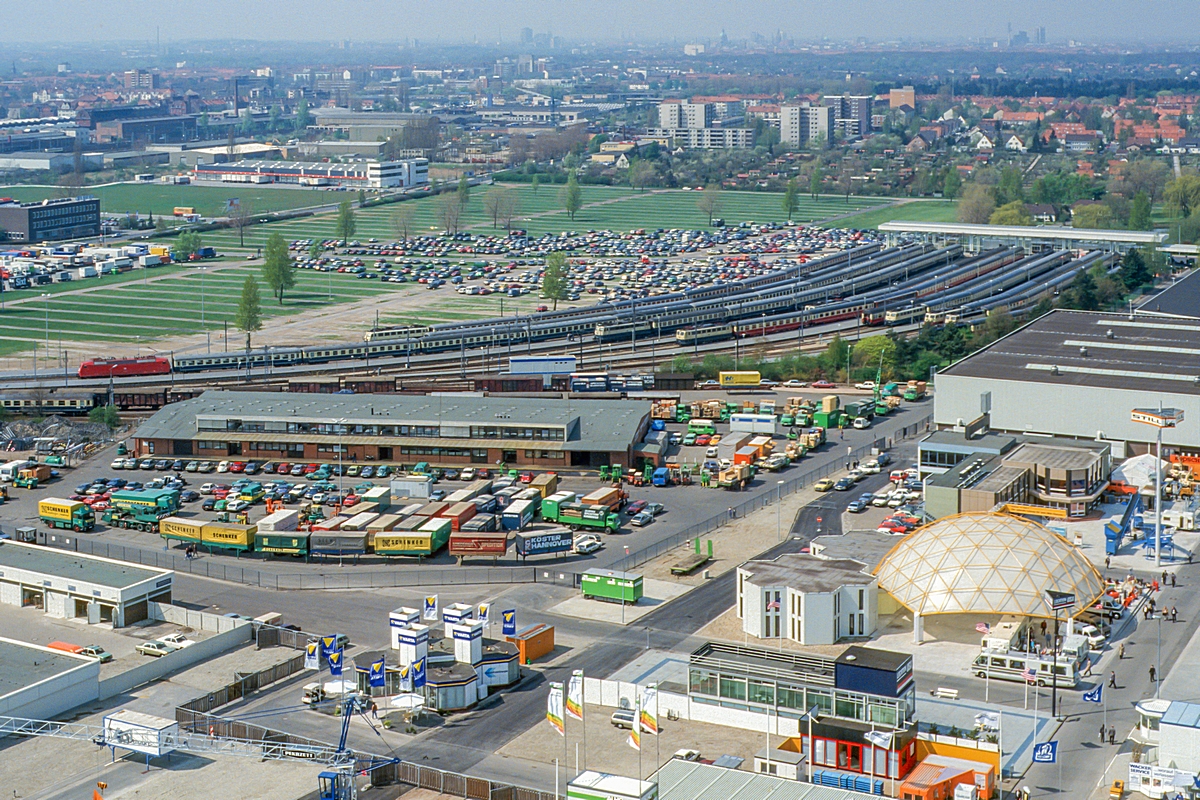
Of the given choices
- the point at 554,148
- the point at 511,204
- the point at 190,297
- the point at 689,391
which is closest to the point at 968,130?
the point at 554,148

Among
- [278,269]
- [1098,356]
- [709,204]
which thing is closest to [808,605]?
[1098,356]

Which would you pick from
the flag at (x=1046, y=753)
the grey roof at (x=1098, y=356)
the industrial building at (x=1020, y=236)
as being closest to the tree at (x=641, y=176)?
the industrial building at (x=1020, y=236)

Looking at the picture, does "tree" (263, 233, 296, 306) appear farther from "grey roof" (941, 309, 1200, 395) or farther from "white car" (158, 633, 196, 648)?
"white car" (158, 633, 196, 648)

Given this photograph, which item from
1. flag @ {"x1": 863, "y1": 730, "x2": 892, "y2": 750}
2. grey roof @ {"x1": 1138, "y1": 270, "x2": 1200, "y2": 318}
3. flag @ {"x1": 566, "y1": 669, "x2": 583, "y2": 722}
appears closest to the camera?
flag @ {"x1": 863, "y1": 730, "x2": 892, "y2": 750}

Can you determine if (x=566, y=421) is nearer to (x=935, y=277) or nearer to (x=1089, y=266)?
(x=935, y=277)

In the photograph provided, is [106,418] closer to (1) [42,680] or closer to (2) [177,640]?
(2) [177,640]

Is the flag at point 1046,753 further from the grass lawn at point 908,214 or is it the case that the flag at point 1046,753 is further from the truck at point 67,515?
the grass lawn at point 908,214

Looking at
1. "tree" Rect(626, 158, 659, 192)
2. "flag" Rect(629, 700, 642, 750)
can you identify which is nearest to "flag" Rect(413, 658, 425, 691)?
"flag" Rect(629, 700, 642, 750)
